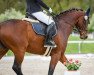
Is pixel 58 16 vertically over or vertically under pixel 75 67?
over

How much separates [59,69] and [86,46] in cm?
1263

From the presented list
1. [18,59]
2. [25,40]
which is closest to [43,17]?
[25,40]

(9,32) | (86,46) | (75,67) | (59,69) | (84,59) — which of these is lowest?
(86,46)

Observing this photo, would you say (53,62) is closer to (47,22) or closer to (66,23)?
(47,22)

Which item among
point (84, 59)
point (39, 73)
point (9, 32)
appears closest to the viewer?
point (9, 32)

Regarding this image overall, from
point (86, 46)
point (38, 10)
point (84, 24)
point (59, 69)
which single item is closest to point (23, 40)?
point (38, 10)

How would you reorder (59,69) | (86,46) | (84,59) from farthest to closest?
(86,46) < (84,59) < (59,69)

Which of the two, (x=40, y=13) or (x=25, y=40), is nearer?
(x=25, y=40)

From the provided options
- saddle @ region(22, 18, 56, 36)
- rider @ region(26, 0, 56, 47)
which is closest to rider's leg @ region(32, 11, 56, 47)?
rider @ region(26, 0, 56, 47)

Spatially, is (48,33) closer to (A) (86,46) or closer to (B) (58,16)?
(B) (58,16)

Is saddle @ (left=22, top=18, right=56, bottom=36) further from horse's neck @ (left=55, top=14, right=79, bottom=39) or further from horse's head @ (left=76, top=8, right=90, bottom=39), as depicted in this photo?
horse's head @ (left=76, top=8, right=90, bottom=39)

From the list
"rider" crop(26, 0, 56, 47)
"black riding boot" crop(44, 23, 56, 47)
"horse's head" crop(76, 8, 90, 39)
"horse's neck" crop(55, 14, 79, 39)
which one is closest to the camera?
"black riding boot" crop(44, 23, 56, 47)

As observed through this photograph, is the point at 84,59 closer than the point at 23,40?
No

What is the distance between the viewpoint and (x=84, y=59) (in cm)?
2009
